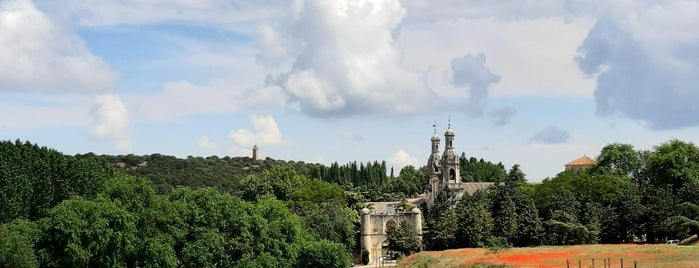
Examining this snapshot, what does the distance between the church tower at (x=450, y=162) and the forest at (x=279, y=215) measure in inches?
275

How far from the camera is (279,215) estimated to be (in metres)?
67.8

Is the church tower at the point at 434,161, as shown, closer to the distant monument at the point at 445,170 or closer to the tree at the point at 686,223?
the distant monument at the point at 445,170

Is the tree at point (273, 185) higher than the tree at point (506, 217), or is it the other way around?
the tree at point (273, 185)

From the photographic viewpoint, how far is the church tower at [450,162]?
10638 centimetres

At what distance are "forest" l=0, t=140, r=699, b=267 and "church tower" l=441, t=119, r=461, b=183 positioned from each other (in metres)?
6.98

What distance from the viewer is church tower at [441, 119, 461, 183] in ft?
349

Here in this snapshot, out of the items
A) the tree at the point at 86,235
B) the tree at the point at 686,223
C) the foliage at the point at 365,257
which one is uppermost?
the tree at the point at 686,223

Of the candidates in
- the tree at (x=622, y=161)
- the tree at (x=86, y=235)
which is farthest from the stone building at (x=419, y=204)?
the tree at (x=86, y=235)

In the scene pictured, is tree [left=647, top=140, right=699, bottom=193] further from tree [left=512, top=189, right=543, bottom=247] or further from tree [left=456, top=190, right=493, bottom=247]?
tree [left=456, top=190, right=493, bottom=247]

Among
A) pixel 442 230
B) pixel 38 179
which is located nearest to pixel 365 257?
pixel 442 230

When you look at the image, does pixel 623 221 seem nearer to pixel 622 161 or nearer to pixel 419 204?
pixel 622 161

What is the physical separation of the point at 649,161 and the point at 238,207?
187ft

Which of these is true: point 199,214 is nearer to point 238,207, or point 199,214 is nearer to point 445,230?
point 238,207

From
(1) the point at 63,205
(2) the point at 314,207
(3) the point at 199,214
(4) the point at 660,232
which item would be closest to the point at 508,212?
(4) the point at 660,232
